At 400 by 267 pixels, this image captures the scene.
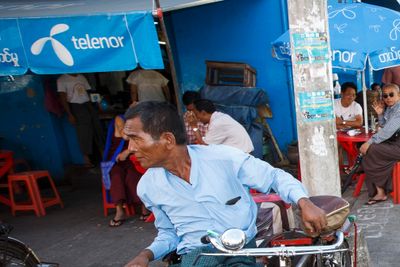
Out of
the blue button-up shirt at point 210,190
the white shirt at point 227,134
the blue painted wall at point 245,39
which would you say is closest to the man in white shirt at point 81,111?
the blue painted wall at point 245,39

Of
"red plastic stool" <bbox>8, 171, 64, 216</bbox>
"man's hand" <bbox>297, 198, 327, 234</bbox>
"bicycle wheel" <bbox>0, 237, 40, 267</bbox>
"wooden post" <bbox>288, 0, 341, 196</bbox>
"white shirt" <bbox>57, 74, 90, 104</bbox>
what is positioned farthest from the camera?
"white shirt" <bbox>57, 74, 90, 104</bbox>

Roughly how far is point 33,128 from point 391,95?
18.0 feet

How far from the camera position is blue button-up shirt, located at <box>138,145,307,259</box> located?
84.8 inches

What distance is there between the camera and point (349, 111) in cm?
661

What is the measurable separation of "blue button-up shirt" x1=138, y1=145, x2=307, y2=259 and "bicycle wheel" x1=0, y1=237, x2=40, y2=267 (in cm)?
181

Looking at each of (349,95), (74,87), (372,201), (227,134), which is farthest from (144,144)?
(74,87)

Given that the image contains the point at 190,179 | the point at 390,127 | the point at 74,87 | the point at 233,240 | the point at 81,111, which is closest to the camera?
the point at 233,240

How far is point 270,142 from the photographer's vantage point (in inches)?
277

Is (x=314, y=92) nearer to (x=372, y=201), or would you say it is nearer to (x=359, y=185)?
(x=372, y=201)

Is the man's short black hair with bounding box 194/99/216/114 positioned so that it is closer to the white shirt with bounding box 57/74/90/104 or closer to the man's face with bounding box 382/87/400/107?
the man's face with bounding box 382/87/400/107

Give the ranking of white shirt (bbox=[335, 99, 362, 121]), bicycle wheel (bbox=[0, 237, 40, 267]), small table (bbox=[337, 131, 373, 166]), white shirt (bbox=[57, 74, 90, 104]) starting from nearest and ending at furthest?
1. bicycle wheel (bbox=[0, 237, 40, 267])
2. small table (bbox=[337, 131, 373, 166])
3. white shirt (bbox=[335, 99, 362, 121])
4. white shirt (bbox=[57, 74, 90, 104])

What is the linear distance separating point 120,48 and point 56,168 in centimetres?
442

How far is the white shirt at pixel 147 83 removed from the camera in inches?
297

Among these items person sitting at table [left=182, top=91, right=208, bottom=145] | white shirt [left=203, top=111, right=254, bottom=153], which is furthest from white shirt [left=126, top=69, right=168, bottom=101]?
white shirt [left=203, top=111, right=254, bottom=153]
